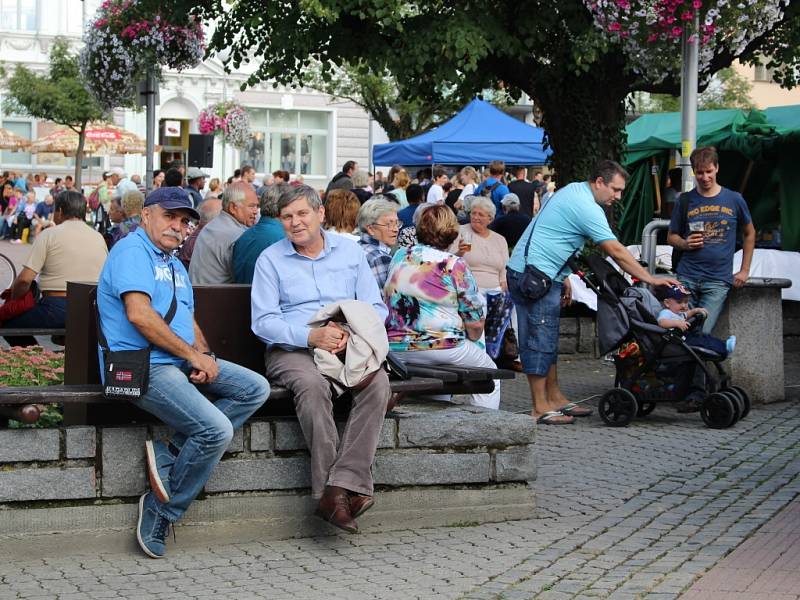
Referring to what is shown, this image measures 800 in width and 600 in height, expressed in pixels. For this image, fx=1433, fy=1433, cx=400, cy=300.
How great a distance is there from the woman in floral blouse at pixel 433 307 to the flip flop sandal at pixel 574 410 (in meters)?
2.30

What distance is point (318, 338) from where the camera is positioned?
21.6ft

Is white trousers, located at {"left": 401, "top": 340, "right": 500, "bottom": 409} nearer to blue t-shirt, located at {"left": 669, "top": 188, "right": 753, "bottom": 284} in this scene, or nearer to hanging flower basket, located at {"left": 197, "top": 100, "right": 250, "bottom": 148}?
blue t-shirt, located at {"left": 669, "top": 188, "right": 753, "bottom": 284}

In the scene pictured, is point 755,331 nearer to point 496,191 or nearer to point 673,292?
point 673,292

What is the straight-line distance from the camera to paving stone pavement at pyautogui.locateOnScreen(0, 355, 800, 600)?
5.82m

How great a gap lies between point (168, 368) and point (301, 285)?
957 mm

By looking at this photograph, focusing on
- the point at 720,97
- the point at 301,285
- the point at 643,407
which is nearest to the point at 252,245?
the point at 301,285

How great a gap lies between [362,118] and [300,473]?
163 feet

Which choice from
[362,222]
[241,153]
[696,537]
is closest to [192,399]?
[696,537]

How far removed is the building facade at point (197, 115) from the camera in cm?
5062

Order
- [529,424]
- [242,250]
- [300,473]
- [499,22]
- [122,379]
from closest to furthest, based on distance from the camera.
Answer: [122,379] → [300,473] → [529,424] → [242,250] → [499,22]

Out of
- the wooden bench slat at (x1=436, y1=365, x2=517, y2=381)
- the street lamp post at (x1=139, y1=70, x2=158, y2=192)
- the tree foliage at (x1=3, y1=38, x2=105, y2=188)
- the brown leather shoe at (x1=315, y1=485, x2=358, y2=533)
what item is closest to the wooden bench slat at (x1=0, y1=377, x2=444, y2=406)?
the brown leather shoe at (x1=315, y1=485, x2=358, y2=533)

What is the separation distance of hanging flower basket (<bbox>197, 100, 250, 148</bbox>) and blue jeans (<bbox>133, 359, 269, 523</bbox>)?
32.6 m

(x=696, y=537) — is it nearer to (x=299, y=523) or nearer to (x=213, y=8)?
(x=299, y=523)

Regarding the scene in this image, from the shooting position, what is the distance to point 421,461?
6.88m
